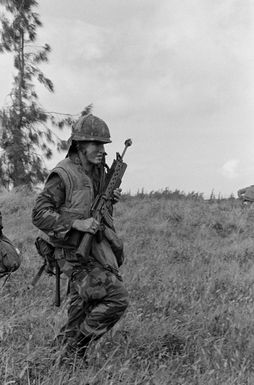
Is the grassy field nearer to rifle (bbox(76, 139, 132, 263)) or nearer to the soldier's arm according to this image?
the soldier's arm

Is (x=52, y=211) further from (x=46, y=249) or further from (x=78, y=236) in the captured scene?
(x=46, y=249)

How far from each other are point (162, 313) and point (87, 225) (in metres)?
2.24

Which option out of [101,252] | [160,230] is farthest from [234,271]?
[101,252]

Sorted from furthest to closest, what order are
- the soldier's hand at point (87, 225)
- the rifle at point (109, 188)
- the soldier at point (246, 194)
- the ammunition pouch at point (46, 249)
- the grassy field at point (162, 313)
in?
the soldier at point (246, 194) → the ammunition pouch at point (46, 249) → the rifle at point (109, 188) → the soldier's hand at point (87, 225) → the grassy field at point (162, 313)

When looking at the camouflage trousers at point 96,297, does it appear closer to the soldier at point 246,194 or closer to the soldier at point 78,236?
the soldier at point 78,236

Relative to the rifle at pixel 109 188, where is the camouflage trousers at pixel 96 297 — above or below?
below

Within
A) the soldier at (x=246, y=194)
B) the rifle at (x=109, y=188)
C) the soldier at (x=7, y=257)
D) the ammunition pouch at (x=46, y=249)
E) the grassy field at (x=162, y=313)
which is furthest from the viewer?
the soldier at (x=246, y=194)

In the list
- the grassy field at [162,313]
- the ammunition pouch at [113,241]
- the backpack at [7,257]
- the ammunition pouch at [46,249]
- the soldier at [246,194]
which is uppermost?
the soldier at [246,194]

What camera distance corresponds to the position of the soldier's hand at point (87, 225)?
4219 millimetres

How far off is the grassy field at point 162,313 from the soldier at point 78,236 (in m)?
0.29

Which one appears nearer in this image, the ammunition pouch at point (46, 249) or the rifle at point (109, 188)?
the rifle at point (109, 188)

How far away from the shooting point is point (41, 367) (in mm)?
3752

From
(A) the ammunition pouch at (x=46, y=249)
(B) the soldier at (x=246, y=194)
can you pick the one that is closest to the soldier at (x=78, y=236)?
(A) the ammunition pouch at (x=46, y=249)

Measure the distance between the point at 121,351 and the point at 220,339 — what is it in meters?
1.09
